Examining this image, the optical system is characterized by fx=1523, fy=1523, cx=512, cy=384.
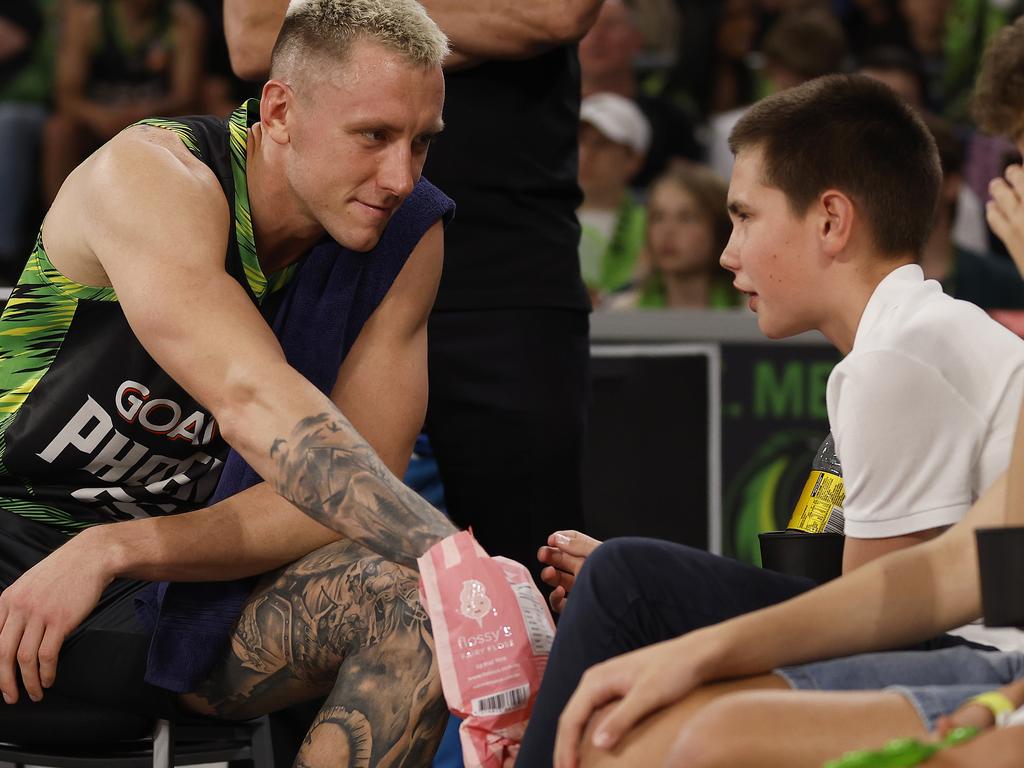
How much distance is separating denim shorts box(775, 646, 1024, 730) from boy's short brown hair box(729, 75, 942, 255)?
631 mm

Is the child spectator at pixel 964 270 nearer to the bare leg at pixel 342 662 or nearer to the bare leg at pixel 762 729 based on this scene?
the bare leg at pixel 342 662

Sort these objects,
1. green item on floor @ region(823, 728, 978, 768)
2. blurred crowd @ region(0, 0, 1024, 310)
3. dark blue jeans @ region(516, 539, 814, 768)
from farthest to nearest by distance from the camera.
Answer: blurred crowd @ region(0, 0, 1024, 310) < dark blue jeans @ region(516, 539, 814, 768) < green item on floor @ region(823, 728, 978, 768)

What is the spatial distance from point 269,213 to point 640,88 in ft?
12.1

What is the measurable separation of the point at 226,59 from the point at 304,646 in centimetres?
381

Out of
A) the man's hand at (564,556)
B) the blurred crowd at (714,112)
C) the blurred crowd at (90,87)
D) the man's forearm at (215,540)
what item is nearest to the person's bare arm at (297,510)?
the man's forearm at (215,540)

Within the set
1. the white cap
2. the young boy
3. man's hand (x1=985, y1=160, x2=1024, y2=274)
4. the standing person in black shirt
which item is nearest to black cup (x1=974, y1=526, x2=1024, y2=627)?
the young boy

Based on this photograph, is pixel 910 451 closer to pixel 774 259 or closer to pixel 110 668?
pixel 774 259

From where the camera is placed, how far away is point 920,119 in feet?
6.99

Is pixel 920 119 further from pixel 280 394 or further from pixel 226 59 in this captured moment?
pixel 226 59

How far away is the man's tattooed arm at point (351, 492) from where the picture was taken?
1.66 m

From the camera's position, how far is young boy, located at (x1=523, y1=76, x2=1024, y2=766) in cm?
145

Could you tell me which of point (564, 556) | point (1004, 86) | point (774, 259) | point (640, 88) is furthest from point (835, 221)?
point (640, 88)

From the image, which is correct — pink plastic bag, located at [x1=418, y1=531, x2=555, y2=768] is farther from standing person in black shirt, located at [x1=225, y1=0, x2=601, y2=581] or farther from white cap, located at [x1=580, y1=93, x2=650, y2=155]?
white cap, located at [x1=580, y1=93, x2=650, y2=155]

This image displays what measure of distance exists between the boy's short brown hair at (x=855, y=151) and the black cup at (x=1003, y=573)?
78 cm
